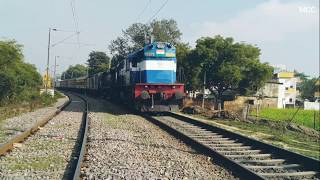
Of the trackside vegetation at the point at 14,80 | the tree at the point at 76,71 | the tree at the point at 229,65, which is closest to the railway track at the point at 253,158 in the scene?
the trackside vegetation at the point at 14,80

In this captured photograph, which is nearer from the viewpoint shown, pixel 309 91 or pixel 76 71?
pixel 309 91

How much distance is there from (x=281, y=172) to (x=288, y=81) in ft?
298

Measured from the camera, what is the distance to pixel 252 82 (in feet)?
145

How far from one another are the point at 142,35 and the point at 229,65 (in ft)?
146

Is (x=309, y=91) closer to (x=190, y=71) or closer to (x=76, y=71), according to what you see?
(x=190, y=71)

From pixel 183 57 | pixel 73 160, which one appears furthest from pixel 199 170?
pixel 183 57

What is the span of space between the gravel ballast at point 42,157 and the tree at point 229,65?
30614mm

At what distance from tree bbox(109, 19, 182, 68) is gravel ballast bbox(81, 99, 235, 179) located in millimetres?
68111

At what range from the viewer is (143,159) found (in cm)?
895

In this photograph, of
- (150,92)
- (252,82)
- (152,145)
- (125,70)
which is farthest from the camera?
(252,82)

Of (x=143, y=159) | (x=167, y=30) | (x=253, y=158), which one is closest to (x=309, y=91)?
(x=167, y=30)

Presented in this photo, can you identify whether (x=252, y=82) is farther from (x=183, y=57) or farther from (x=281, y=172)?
(x=281, y=172)

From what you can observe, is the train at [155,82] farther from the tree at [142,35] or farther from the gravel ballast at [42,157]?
the tree at [142,35]

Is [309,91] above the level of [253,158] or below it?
above
